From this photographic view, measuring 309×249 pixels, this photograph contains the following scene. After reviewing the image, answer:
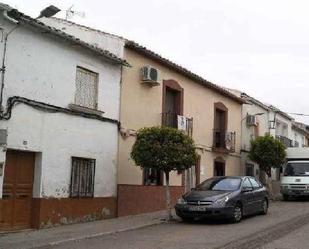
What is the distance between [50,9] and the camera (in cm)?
1220

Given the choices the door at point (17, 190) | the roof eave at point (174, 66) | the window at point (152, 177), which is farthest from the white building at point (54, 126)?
the window at point (152, 177)

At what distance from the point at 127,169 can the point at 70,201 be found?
3.29 metres

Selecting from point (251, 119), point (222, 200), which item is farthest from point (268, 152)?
point (222, 200)

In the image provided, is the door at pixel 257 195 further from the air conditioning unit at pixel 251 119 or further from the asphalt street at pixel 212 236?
the air conditioning unit at pixel 251 119

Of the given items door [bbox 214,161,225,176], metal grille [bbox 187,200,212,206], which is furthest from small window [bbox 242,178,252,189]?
door [bbox 214,161,225,176]

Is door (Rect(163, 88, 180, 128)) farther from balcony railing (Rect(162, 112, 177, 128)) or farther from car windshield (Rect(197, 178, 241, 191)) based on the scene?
Answer: car windshield (Rect(197, 178, 241, 191))

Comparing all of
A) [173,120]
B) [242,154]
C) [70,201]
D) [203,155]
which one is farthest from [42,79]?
[242,154]

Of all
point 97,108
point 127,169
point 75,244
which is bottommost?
point 75,244

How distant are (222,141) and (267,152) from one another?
333 centimetres

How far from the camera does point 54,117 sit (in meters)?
14.6

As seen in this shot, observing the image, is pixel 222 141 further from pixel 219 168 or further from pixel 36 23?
pixel 36 23

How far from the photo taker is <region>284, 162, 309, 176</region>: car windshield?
28.3 meters

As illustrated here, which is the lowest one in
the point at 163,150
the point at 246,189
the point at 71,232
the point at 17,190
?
the point at 71,232

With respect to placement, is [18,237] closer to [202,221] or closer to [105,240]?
[105,240]
